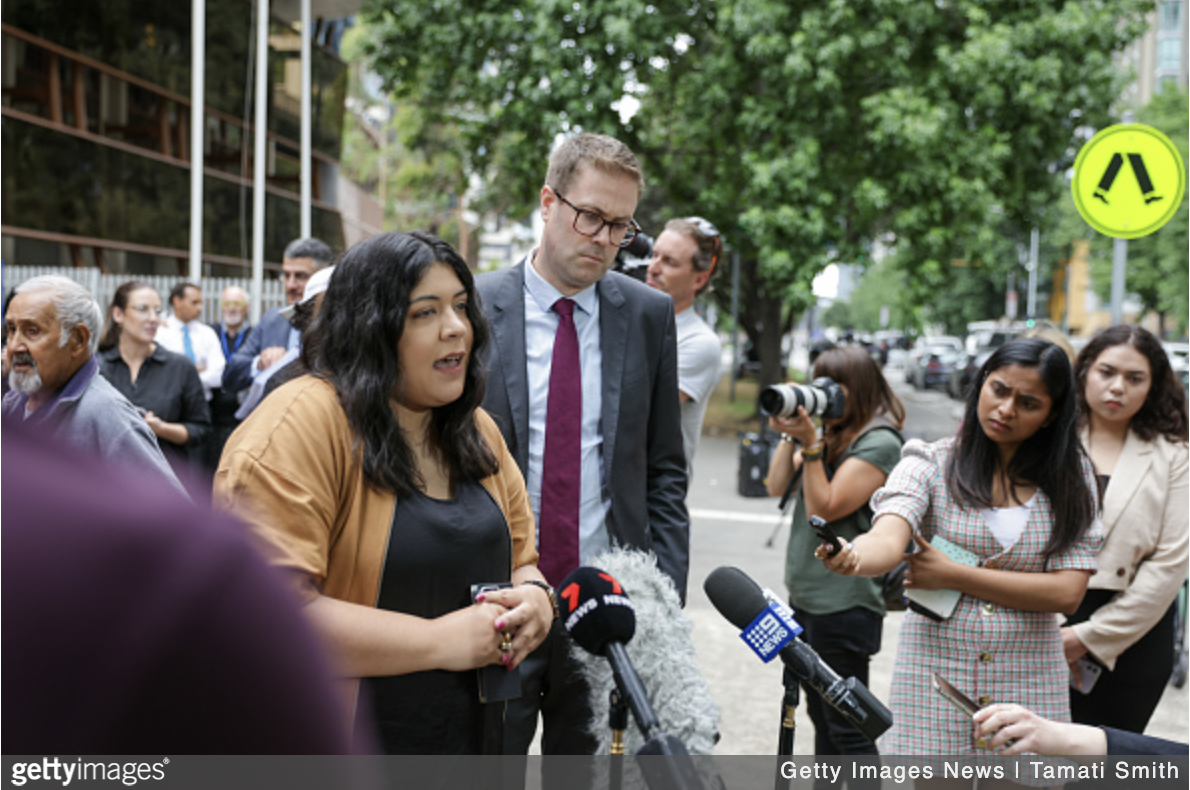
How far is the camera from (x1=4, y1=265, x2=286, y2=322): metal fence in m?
12.0

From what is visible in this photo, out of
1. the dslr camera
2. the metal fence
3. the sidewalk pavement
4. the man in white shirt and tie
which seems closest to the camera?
the dslr camera

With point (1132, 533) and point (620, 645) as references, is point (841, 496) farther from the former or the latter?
point (620, 645)

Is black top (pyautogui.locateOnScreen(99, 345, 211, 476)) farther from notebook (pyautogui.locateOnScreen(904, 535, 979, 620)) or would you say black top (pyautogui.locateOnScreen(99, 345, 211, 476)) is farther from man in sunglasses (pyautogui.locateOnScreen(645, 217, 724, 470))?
notebook (pyautogui.locateOnScreen(904, 535, 979, 620))

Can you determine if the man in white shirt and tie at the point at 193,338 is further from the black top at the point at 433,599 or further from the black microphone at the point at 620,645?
the black microphone at the point at 620,645

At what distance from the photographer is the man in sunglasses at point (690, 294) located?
423cm

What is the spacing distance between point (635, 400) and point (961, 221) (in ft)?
45.2

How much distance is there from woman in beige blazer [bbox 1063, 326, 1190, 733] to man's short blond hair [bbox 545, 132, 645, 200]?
1.96 metres

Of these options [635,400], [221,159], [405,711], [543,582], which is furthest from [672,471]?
[221,159]

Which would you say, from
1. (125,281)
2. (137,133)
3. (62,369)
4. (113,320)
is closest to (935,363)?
(137,133)

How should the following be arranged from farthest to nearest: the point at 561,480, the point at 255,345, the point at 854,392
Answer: the point at 255,345, the point at 854,392, the point at 561,480

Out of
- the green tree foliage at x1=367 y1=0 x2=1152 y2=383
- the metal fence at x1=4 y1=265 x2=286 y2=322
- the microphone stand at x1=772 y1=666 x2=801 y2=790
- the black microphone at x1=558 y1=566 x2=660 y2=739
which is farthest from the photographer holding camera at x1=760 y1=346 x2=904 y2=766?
the green tree foliage at x1=367 y1=0 x2=1152 y2=383

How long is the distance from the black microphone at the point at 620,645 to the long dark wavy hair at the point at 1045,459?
1600 mm

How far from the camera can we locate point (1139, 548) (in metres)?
3.79

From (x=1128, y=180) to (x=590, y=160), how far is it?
538 centimetres
